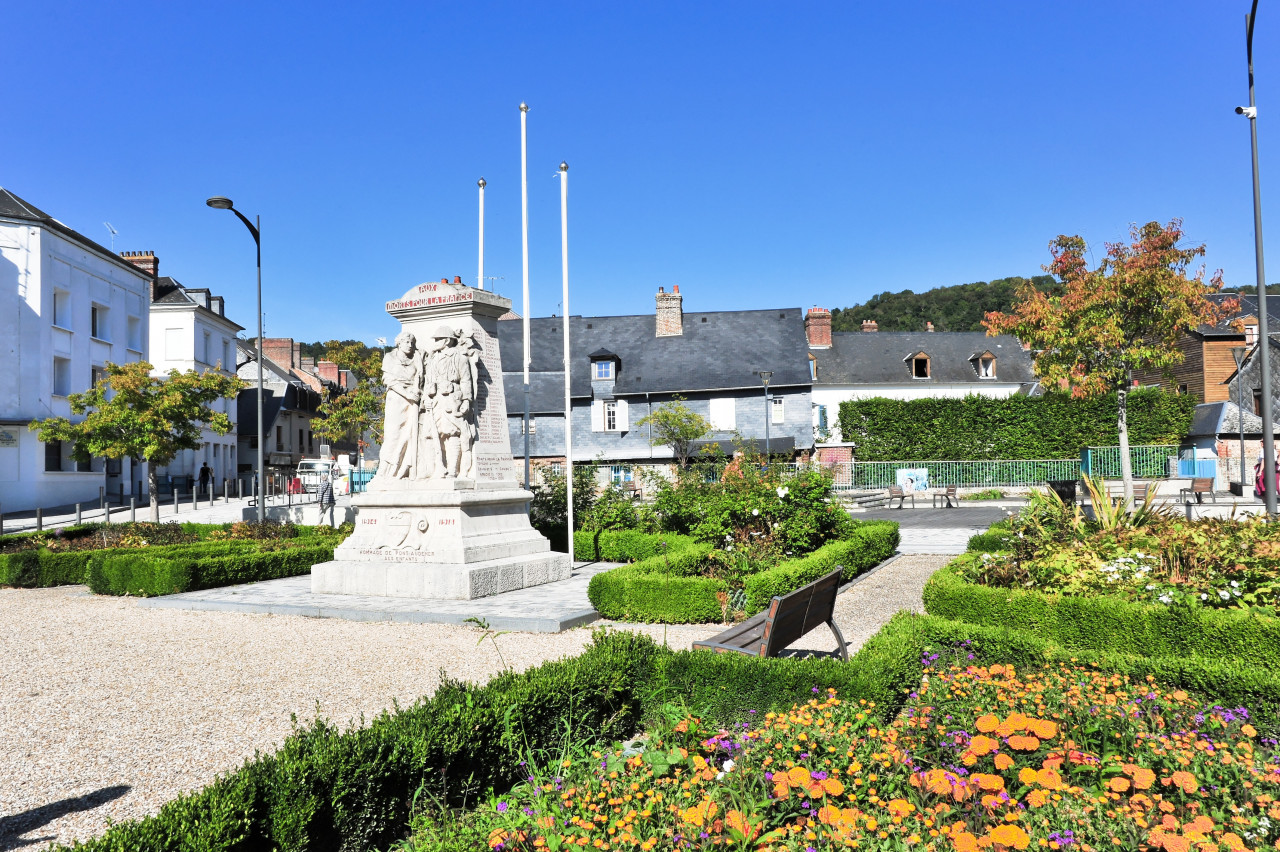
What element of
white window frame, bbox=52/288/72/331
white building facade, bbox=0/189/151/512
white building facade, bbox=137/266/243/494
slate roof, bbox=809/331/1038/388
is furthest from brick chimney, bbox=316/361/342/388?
slate roof, bbox=809/331/1038/388

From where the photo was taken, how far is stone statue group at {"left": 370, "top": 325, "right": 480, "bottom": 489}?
10.8 metres

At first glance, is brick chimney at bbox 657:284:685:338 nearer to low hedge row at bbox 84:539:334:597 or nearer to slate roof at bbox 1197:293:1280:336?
slate roof at bbox 1197:293:1280:336

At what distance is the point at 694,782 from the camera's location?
3.50 metres

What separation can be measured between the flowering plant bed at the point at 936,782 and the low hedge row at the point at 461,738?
0.87 ft

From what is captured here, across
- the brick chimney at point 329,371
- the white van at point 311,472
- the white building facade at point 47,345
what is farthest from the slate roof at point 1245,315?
the brick chimney at point 329,371

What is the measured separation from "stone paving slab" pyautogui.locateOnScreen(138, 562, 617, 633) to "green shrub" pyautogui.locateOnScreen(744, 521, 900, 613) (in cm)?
185

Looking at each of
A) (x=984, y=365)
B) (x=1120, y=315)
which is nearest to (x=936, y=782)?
(x=1120, y=315)

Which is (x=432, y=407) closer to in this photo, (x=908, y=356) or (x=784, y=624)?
(x=784, y=624)

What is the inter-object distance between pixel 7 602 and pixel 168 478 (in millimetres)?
24939

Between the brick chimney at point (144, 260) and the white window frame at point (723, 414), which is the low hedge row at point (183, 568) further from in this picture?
the brick chimney at point (144, 260)

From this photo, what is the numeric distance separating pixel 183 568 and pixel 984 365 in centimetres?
4426

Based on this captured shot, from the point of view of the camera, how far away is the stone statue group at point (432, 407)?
35.3 ft

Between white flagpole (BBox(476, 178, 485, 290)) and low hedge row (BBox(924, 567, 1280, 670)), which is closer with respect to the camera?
Answer: low hedge row (BBox(924, 567, 1280, 670))

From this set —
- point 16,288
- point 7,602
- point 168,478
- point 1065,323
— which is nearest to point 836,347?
point 1065,323
